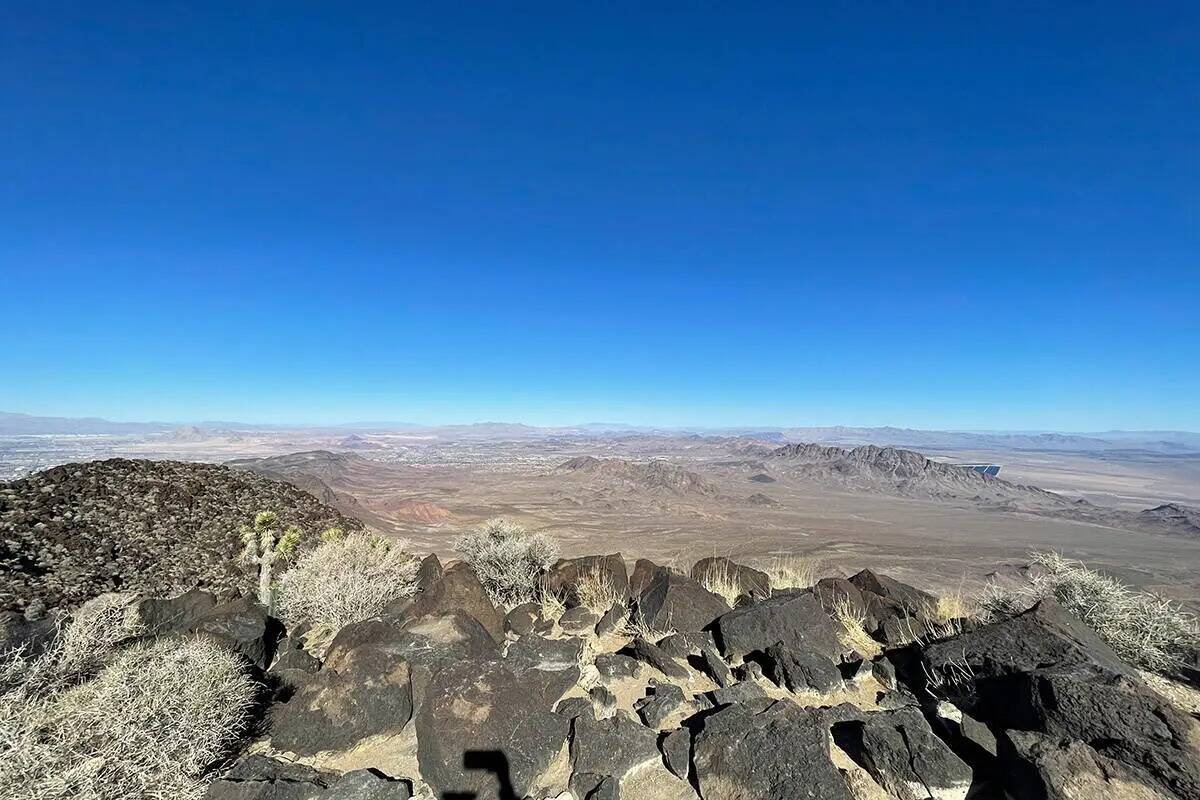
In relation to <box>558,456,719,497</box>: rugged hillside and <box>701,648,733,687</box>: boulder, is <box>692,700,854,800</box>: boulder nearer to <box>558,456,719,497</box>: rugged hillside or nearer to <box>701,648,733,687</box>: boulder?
<box>701,648,733,687</box>: boulder

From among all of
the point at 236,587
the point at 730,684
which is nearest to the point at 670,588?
the point at 730,684

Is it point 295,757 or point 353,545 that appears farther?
point 353,545

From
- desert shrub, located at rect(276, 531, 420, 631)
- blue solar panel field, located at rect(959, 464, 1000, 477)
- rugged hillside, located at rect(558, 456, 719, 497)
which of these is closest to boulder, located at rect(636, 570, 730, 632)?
desert shrub, located at rect(276, 531, 420, 631)

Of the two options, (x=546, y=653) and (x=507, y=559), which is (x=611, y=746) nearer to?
(x=546, y=653)

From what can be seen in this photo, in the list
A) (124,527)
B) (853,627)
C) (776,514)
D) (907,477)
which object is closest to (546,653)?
(853,627)

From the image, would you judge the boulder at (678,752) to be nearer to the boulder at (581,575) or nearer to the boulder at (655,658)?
the boulder at (655,658)

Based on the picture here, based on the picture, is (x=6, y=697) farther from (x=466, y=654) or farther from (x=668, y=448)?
(x=668, y=448)
